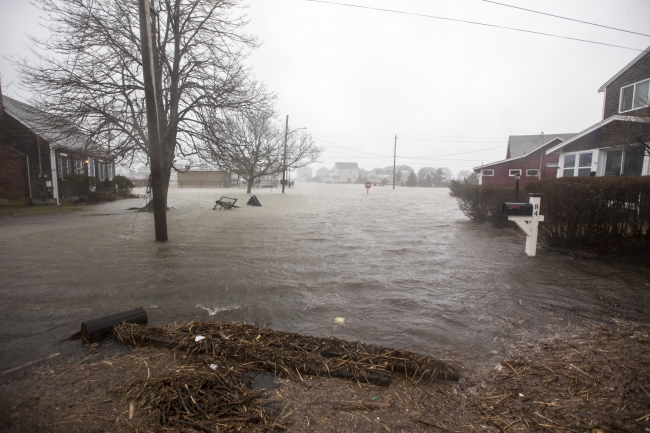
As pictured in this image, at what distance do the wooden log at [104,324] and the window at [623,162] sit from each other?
17.7 m

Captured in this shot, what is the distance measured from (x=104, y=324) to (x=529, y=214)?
721cm

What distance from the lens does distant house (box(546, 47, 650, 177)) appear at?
14.2 metres

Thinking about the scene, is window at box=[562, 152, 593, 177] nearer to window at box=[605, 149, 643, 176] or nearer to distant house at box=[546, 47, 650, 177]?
distant house at box=[546, 47, 650, 177]

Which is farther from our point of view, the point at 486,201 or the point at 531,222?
the point at 486,201

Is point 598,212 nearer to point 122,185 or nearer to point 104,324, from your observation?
point 104,324

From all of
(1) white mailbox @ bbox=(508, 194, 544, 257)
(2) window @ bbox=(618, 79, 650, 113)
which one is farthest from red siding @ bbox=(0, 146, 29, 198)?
(2) window @ bbox=(618, 79, 650, 113)

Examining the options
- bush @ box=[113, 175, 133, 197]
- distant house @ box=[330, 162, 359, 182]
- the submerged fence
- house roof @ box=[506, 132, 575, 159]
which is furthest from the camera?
distant house @ box=[330, 162, 359, 182]

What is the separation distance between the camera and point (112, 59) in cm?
1311

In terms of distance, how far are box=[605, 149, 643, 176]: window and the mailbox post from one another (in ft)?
35.3

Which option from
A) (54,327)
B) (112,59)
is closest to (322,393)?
(54,327)

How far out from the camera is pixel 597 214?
246 inches

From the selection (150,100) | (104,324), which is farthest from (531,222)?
(150,100)

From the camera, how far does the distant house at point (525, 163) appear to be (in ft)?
105

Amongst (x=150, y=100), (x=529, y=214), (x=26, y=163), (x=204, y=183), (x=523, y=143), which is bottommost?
(x=529, y=214)
